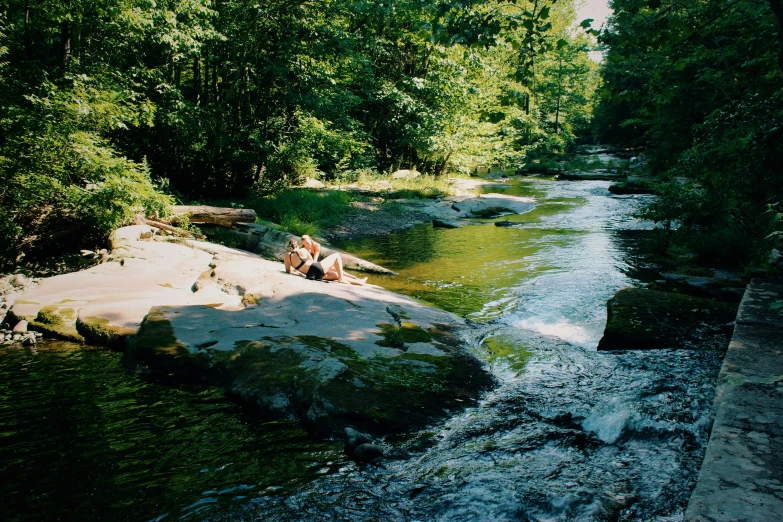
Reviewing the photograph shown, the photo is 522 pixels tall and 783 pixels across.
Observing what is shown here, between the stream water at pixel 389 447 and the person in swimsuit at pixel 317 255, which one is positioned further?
the person in swimsuit at pixel 317 255

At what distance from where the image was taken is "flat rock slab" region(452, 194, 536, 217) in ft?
65.8

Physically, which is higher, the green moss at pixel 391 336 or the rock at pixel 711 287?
the green moss at pixel 391 336

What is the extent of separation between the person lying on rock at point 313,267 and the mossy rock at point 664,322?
489cm

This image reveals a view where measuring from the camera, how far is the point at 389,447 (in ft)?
14.2

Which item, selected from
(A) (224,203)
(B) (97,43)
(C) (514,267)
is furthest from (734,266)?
(B) (97,43)

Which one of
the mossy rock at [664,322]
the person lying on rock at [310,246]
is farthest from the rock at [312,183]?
the mossy rock at [664,322]

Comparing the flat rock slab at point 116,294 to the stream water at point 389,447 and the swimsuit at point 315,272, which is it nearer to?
the stream water at point 389,447

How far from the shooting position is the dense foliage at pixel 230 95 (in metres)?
9.19

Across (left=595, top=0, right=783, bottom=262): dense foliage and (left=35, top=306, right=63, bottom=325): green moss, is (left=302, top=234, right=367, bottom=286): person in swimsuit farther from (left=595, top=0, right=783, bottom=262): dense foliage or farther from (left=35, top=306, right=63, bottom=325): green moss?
(left=595, top=0, right=783, bottom=262): dense foliage

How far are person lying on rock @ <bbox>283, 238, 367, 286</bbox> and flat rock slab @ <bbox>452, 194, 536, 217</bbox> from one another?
10633 mm

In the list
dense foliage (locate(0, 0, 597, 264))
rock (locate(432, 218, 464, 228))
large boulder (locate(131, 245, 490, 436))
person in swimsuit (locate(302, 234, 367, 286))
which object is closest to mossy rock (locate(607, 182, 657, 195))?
dense foliage (locate(0, 0, 597, 264))

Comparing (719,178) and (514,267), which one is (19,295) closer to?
(514,267)

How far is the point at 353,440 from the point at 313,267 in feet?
19.3

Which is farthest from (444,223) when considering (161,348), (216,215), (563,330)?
(161,348)
